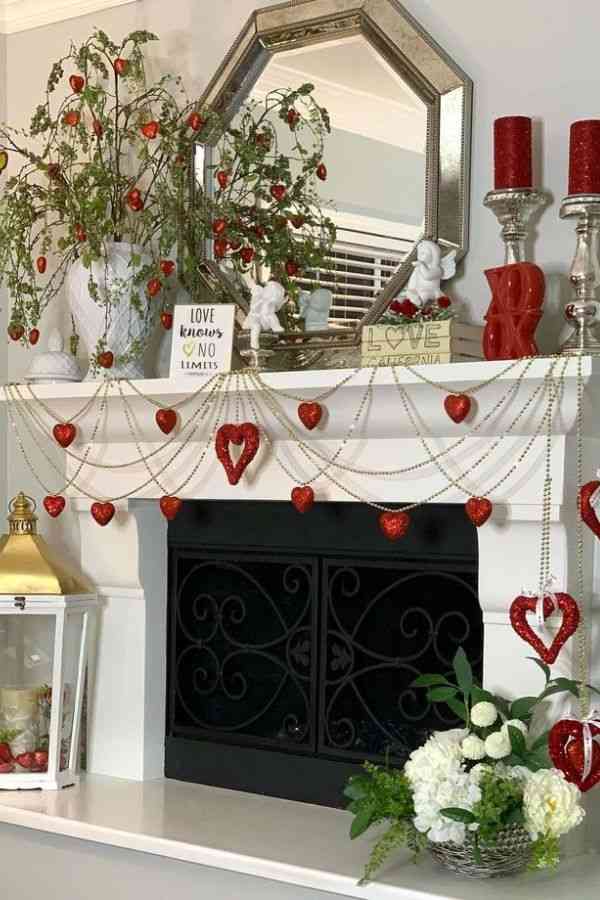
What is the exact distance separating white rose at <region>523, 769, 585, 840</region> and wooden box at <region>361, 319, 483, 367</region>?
0.75 meters

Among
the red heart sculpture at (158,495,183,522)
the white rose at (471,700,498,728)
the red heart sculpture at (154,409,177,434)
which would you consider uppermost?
the red heart sculpture at (154,409,177,434)

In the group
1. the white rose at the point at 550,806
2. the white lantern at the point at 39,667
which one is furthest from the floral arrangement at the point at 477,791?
the white lantern at the point at 39,667

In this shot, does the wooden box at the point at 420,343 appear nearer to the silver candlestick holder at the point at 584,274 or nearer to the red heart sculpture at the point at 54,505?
the silver candlestick holder at the point at 584,274

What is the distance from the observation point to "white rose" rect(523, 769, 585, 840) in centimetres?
222

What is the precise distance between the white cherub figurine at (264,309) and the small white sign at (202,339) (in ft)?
0.14

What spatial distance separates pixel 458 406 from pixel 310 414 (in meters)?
0.33

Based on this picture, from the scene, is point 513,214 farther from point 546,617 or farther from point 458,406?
point 546,617

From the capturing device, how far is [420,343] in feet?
8.32

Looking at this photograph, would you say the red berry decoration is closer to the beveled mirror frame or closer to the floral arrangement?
the beveled mirror frame

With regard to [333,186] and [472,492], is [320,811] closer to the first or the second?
[472,492]

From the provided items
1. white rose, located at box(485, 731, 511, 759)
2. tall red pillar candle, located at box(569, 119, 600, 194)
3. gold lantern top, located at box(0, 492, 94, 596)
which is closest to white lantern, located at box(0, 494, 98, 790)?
gold lantern top, located at box(0, 492, 94, 596)

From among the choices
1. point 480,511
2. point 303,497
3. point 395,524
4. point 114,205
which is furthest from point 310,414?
point 114,205

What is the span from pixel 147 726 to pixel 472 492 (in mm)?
1043

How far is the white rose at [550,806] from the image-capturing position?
87.5 inches
